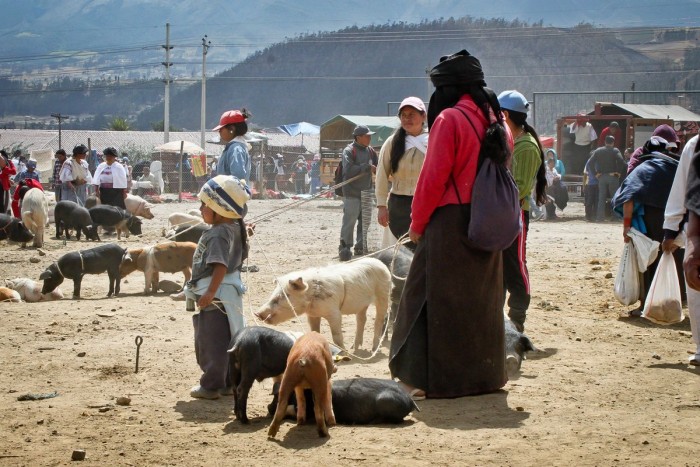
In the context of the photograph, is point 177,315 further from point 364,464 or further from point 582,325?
point 364,464

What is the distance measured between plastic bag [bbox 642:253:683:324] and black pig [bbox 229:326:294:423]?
11.5 ft

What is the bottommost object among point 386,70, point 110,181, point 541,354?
point 541,354

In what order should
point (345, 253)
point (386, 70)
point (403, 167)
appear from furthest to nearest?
point (386, 70), point (345, 253), point (403, 167)

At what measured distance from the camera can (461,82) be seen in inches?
250

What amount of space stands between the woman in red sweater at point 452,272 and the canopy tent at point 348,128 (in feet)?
92.3

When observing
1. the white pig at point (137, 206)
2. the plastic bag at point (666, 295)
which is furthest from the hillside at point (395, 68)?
the plastic bag at point (666, 295)

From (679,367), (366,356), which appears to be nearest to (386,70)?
(366,356)

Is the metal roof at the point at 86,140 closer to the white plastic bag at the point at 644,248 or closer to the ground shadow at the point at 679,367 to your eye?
the white plastic bag at the point at 644,248

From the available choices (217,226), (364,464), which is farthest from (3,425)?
(364,464)

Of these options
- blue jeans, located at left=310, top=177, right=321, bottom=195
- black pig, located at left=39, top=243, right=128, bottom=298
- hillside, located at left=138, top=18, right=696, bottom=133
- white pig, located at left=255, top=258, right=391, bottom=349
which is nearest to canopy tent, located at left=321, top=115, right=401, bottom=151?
blue jeans, located at left=310, top=177, right=321, bottom=195

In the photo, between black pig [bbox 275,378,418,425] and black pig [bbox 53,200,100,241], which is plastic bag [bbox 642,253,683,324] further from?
black pig [bbox 53,200,100,241]

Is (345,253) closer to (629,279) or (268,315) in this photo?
(629,279)

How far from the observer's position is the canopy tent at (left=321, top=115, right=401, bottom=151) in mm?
36219

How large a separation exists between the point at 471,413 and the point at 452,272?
864mm
